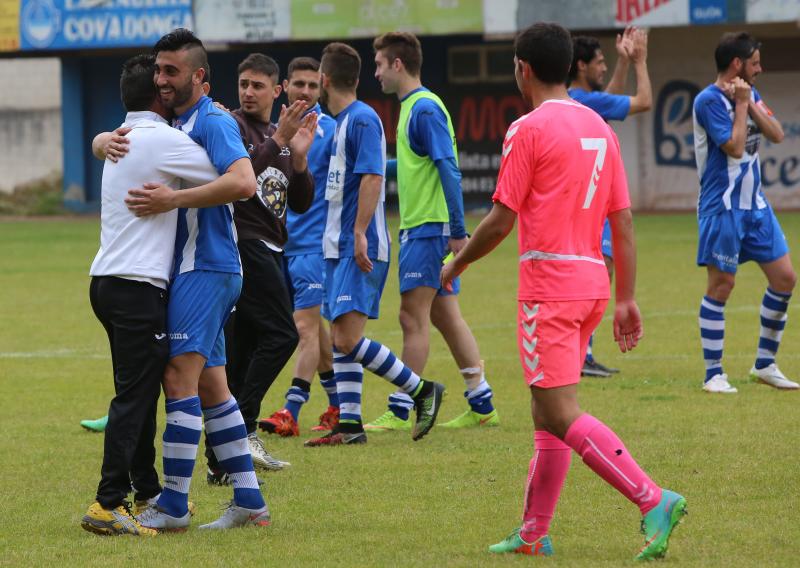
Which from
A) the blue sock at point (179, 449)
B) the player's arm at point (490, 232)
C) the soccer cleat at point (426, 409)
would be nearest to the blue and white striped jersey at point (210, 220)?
the blue sock at point (179, 449)

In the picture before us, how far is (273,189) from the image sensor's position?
7.48 metres

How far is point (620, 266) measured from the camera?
18.0 ft

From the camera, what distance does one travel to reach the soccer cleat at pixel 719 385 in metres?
9.71

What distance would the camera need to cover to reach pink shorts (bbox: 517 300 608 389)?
17.2 ft

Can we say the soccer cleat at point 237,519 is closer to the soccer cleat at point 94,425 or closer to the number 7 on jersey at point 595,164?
the number 7 on jersey at point 595,164

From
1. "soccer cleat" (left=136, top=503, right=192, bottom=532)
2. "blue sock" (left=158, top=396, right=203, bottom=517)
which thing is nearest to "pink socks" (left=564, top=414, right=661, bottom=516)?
"blue sock" (left=158, top=396, right=203, bottom=517)

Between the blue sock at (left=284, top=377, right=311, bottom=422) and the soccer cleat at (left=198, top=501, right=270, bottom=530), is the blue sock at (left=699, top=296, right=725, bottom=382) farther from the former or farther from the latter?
the soccer cleat at (left=198, top=501, right=270, bottom=530)

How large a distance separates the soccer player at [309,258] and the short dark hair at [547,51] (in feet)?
11.4

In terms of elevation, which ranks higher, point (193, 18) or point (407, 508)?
point (193, 18)

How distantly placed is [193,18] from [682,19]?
36.1 ft

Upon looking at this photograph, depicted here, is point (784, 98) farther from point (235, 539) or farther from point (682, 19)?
point (235, 539)

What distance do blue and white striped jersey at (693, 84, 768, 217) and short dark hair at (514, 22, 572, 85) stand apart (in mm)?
4648

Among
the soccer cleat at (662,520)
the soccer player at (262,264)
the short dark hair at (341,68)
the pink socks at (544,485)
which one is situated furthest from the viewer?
the short dark hair at (341,68)

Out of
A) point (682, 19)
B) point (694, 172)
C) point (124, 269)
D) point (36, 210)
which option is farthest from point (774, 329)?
point (36, 210)
